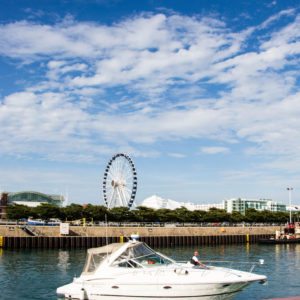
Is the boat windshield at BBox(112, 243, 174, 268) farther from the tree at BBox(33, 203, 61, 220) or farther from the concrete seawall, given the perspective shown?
the tree at BBox(33, 203, 61, 220)

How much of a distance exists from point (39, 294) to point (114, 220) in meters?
86.1

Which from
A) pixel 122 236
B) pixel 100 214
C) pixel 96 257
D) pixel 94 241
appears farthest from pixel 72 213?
pixel 96 257

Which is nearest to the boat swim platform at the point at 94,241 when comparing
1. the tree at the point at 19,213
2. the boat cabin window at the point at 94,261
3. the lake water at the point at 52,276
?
the lake water at the point at 52,276

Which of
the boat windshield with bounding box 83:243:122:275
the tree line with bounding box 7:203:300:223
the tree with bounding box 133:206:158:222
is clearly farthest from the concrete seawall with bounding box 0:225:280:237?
the boat windshield with bounding box 83:243:122:275

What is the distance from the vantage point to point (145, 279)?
1022 inches

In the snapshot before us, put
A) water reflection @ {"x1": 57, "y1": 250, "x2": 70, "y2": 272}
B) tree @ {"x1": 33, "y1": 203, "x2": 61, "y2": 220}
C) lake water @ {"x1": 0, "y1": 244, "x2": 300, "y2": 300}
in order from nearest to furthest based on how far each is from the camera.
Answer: lake water @ {"x1": 0, "y1": 244, "x2": 300, "y2": 300}
water reflection @ {"x1": 57, "y1": 250, "x2": 70, "y2": 272}
tree @ {"x1": 33, "y1": 203, "x2": 61, "y2": 220}

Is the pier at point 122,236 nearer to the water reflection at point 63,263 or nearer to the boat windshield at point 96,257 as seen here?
the water reflection at point 63,263

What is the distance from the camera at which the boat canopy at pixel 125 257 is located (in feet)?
90.0

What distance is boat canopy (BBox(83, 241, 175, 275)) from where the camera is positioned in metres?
27.4

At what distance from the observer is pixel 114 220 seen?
120 metres

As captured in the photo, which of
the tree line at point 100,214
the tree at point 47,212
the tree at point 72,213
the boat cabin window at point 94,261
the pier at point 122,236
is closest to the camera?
the boat cabin window at point 94,261

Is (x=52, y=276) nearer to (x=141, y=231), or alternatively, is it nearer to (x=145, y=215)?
(x=141, y=231)

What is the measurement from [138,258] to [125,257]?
0.76 m

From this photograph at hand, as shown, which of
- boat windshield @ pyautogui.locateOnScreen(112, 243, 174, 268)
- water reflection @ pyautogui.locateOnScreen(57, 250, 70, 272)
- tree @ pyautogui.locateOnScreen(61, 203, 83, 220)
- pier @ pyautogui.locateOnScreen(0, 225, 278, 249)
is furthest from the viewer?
tree @ pyautogui.locateOnScreen(61, 203, 83, 220)
